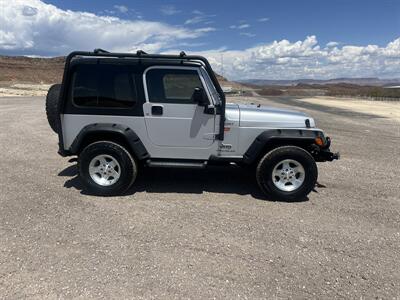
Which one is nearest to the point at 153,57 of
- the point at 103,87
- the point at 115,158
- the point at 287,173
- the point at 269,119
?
the point at 103,87

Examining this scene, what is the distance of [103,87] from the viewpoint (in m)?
5.46

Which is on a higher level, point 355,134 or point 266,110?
point 266,110

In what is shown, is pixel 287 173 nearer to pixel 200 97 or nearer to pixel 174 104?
pixel 200 97

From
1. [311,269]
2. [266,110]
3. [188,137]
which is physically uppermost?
[266,110]

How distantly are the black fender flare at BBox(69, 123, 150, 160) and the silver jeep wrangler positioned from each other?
0.6 inches

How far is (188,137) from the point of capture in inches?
219

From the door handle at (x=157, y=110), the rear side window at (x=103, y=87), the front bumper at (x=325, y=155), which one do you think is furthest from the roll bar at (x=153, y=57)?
the front bumper at (x=325, y=155)

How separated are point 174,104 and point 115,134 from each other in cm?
105

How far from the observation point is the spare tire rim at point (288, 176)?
5531 millimetres

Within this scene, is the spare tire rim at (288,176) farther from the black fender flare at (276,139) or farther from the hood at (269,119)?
the hood at (269,119)

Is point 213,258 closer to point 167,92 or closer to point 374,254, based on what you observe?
point 374,254

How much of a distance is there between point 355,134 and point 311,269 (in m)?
11.2

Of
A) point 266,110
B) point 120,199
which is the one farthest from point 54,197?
point 266,110

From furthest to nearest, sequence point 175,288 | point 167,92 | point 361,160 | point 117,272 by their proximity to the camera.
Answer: point 361,160
point 167,92
point 117,272
point 175,288
